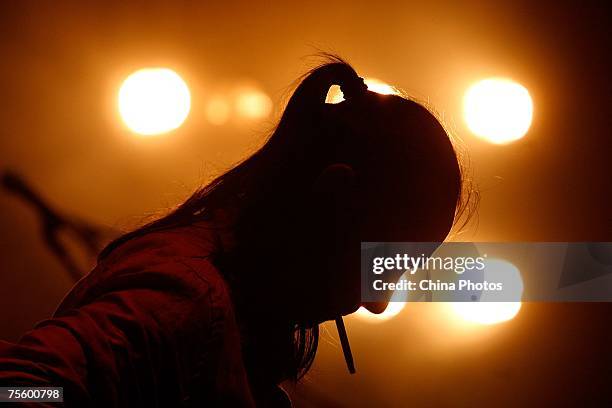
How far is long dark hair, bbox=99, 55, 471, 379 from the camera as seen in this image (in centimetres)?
54

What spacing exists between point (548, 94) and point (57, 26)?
1.03 meters

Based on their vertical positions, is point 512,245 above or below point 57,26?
below

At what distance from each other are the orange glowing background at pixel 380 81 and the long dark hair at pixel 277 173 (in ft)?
2.14

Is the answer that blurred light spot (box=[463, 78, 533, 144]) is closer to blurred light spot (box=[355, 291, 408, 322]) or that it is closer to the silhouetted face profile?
blurred light spot (box=[355, 291, 408, 322])

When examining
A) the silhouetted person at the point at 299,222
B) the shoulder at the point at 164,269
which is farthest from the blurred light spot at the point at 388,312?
the shoulder at the point at 164,269

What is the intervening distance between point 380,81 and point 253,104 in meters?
0.27

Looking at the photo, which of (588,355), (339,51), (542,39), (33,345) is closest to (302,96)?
(33,345)

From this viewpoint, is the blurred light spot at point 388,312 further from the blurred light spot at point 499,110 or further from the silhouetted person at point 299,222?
the silhouetted person at point 299,222

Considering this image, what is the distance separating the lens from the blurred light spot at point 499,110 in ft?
4.00

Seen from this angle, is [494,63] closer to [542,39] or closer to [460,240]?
[542,39]

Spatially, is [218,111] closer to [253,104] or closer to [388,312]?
[253,104]

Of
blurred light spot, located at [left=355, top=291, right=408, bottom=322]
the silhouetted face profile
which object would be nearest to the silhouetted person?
the silhouetted face profile

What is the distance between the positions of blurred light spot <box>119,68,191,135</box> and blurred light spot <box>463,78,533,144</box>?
0.60m

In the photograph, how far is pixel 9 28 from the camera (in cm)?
121
